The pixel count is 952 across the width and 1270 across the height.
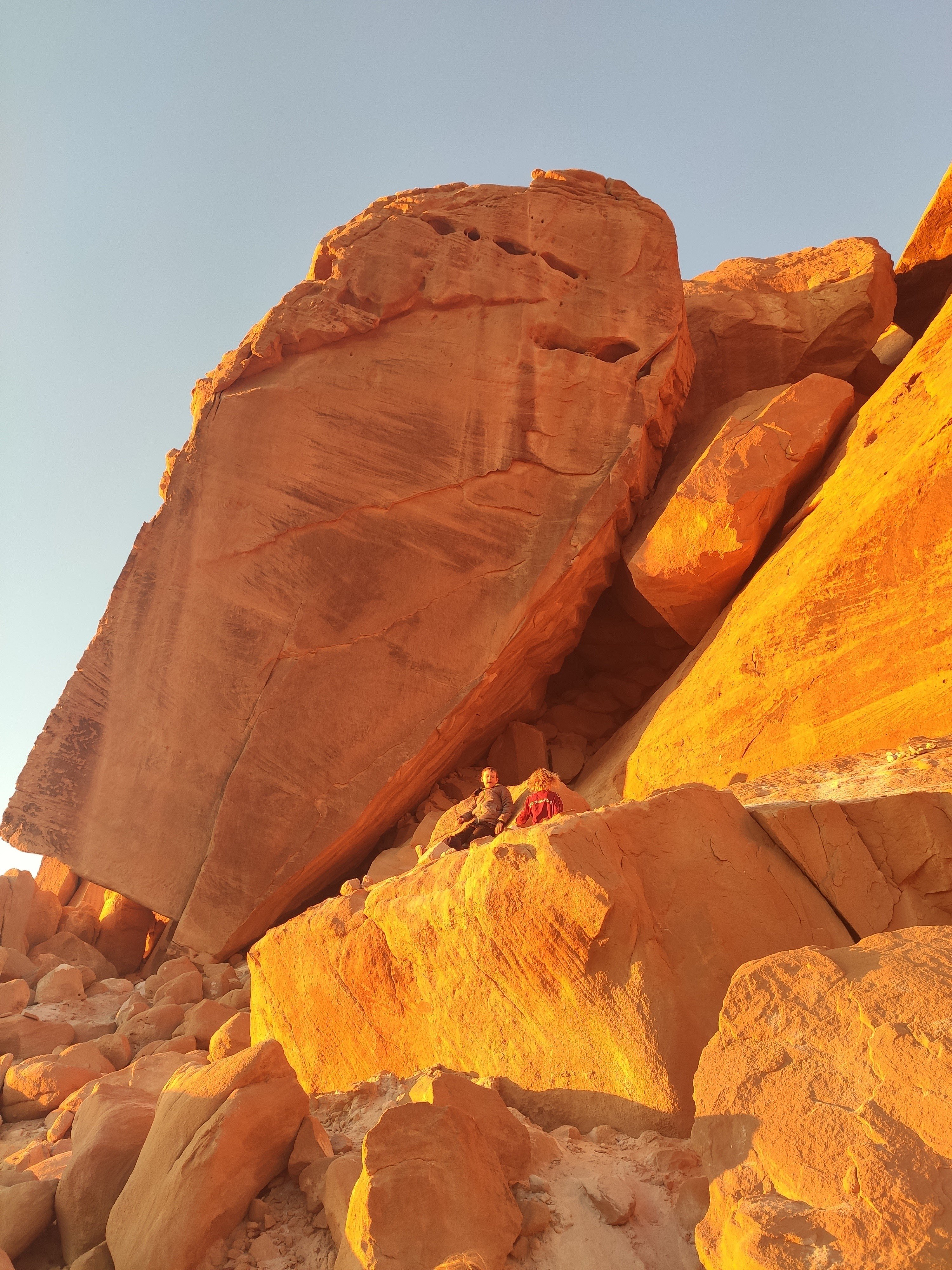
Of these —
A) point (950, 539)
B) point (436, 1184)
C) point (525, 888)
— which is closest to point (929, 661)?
point (950, 539)

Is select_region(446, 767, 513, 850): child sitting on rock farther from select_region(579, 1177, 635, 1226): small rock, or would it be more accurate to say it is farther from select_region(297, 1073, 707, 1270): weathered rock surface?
select_region(579, 1177, 635, 1226): small rock

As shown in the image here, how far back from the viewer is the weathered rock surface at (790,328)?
30.4 feet

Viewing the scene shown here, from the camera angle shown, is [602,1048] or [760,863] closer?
[602,1048]

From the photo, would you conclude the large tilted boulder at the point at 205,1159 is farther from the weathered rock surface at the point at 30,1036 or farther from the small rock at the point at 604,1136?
the weathered rock surface at the point at 30,1036

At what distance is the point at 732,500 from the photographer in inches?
268

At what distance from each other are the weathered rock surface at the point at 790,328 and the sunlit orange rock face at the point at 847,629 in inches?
107

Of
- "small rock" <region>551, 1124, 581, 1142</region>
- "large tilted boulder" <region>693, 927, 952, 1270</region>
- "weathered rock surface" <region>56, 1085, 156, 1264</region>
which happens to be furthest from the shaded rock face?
"large tilted boulder" <region>693, 927, 952, 1270</region>

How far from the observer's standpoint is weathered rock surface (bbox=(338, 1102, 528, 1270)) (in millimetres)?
2166

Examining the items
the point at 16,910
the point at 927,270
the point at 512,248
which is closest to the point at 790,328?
the point at 927,270

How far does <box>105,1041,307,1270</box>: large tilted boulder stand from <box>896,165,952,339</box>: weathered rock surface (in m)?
10.3

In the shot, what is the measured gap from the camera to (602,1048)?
303cm

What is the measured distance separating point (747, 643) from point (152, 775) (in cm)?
507

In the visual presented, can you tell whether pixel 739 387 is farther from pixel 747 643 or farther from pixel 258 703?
pixel 258 703

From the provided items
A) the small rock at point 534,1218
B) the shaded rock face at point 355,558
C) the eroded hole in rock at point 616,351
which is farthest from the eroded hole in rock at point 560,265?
the small rock at point 534,1218
